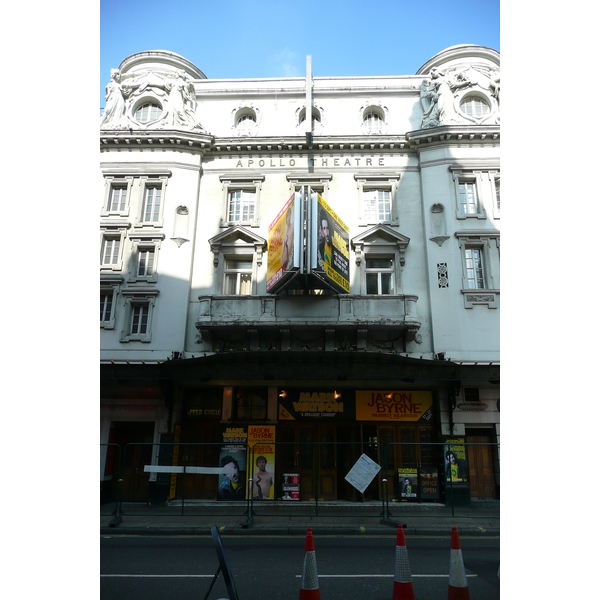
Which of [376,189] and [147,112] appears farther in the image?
[147,112]

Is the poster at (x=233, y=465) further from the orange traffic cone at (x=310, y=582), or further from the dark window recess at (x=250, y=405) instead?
the orange traffic cone at (x=310, y=582)

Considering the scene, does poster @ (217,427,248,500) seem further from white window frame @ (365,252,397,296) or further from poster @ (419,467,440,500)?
white window frame @ (365,252,397,296)

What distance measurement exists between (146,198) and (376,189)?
10611 mm

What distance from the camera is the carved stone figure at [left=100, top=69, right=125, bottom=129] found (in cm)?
2040

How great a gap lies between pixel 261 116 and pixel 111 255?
9923mm

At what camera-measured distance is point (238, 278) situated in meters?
18.7

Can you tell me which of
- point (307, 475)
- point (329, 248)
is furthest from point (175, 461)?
point (329, 248)

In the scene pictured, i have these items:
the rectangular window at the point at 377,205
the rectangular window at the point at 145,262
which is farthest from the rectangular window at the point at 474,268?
the rectangular window at the point at 145,262

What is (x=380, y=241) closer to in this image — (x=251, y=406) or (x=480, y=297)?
(x=480, y=297)

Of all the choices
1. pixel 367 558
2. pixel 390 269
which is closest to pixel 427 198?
pixel 390 269

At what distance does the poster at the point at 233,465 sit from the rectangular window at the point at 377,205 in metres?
10.7

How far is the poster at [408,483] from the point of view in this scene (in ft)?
52.3

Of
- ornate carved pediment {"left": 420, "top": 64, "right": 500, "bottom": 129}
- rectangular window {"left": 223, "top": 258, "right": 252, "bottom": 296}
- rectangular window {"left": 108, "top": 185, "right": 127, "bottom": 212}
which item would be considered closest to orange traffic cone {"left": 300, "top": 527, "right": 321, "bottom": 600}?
rectangular window {"left": 223, "top": 258, "right": 252, "bottom": 296}

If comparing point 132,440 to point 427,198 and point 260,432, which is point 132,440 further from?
point 427,198
